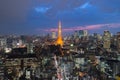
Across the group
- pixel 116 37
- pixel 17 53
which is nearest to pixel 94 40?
pixel 116 37

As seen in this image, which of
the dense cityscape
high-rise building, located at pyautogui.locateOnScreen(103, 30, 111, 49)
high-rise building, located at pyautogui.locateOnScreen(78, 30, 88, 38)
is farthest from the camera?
high-rise building, located at pyautogui.locateOnScreen(78, 30, 88, 38)

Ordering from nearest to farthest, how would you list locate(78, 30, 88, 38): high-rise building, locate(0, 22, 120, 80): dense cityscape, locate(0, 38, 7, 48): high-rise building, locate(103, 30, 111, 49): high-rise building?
1. locate(0, 22, 120, 80): dense cityscape
2. locate(103, 30, 111, 49): high-rise building
3. locate(0, 38, 7, 48): high-rise building
4. locate(78, 30, 88, 38): high-rise building

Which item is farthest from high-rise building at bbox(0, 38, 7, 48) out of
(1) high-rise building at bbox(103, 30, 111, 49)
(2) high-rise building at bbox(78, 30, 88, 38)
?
(1) high-rise building at bbox(103, 30, 111, 49)

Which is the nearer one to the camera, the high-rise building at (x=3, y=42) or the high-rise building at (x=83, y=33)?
the high-rise building at (x=3, y=42)

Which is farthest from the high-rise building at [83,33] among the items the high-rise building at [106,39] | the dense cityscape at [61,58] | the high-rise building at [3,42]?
the high-rise building at [3,42]

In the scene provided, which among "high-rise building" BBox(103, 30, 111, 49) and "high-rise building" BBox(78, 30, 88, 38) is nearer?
"high-rise building" BBox(103, 30, 111, 49)

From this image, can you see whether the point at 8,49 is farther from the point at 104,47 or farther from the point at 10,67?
the point at 104,47

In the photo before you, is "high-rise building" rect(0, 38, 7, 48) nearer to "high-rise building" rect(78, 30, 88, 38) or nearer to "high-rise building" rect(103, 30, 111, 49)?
"high-rise building" rect(78, 30, 88, 38)

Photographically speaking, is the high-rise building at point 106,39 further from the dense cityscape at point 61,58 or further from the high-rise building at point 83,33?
the high-rise building at point 83,33
